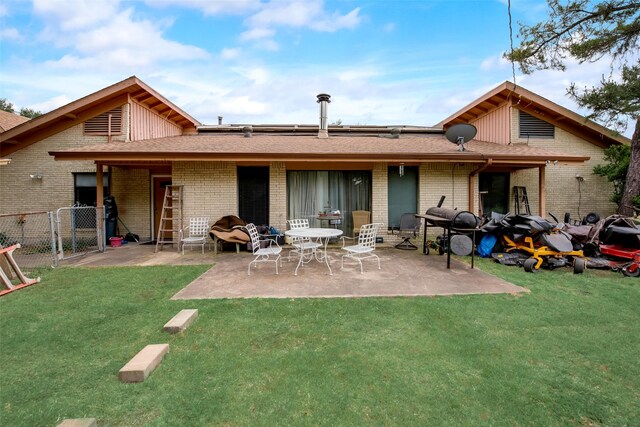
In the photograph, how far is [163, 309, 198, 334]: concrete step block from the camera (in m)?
3.49

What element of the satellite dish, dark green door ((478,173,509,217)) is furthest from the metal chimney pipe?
dark green door ((478,173,509,217))

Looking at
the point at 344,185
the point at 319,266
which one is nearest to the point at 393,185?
the point at 344,185

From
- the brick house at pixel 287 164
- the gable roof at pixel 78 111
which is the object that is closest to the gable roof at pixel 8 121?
the gable roof at pixel 78 111

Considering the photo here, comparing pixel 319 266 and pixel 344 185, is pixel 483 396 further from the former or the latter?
pixel 344 185

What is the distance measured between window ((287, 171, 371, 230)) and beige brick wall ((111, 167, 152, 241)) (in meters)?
5.53

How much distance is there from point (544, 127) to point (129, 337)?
14188mm

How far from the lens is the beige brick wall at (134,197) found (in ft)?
35.8

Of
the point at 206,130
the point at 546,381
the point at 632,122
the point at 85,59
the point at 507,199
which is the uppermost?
the point at 85,59

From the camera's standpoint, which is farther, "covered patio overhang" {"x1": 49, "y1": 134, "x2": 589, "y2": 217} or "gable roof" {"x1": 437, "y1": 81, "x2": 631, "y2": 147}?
"gable roof" {"x1": 437, "y1": 81, "x2": 631, "y2": 147}

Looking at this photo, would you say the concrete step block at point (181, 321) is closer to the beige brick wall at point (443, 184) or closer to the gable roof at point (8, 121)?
the beige brick wall at point (443, 184)

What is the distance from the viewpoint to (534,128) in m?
11.4

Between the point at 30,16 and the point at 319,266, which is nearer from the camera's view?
the point at 319,266

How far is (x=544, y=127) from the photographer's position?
1144cm

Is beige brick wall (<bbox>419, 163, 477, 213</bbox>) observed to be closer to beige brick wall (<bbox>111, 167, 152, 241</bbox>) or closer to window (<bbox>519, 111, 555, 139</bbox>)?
window (<bbox>519, 111, 555, 139</bbox>)
